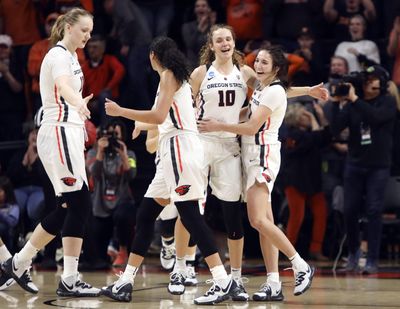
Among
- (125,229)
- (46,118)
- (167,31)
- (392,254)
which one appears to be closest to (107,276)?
(125,229)

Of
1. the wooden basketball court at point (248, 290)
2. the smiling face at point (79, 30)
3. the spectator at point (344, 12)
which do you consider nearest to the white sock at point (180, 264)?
the wooden basketball court at point (248, 290)

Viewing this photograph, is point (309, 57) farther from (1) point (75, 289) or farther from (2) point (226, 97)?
(1) point (75, 289)

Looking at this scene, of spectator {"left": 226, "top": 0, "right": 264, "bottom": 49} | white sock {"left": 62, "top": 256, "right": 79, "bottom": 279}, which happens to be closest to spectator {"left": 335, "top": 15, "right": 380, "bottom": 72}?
spectator {"left": 226, "top": 0, "right": 264, "bottom": 49}

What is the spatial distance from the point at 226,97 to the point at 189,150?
0.84m

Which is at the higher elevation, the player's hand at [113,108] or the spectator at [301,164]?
the player's hand at [113,108]

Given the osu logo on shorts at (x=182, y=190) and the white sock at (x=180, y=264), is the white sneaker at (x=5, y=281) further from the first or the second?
the osu logo on shorts at (x=182, y=190)

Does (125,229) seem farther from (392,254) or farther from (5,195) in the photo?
(392,254)

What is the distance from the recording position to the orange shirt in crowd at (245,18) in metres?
13.2

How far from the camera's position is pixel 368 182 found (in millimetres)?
10648

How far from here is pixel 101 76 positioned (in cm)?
1309

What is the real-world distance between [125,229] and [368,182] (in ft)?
8.99

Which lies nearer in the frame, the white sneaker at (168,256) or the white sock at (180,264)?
the white sock at (180,264)

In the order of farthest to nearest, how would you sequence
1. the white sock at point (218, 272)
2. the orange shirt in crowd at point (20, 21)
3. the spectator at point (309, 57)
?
the orange shirt in crowd at point (20, 21)
the spectator at point (309, 57)
the white sock at point (218, 272)

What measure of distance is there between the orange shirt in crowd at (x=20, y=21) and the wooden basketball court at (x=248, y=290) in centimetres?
442
